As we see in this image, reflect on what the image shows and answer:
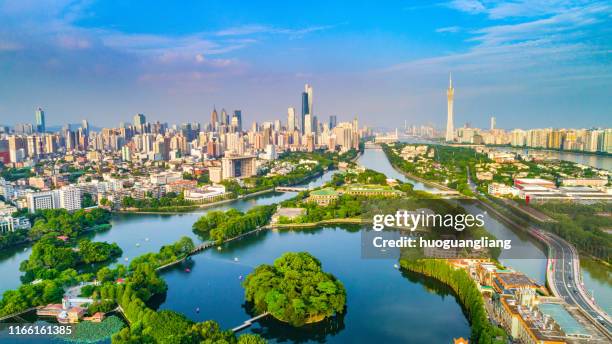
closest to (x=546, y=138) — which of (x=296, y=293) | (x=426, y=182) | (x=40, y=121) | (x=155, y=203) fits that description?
(x=426, y=182)

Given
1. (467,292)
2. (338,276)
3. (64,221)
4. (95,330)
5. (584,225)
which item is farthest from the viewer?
(64,221)

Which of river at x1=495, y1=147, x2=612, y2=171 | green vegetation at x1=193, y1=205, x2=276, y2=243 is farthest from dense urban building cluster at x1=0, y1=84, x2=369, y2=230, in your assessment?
river at x1=495, y1=147, x2=612, y2=171

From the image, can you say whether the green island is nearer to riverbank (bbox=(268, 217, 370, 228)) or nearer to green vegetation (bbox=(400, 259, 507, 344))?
riverbank (bbox=(268, 217, 370, 228))

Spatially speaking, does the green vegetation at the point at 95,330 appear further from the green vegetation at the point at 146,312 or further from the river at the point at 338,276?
the river at the point at 338,276

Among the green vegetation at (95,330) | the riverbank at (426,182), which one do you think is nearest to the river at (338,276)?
the green vegetation at (95,330)

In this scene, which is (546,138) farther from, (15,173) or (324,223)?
(15,173)

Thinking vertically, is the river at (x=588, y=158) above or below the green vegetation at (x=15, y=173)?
above
